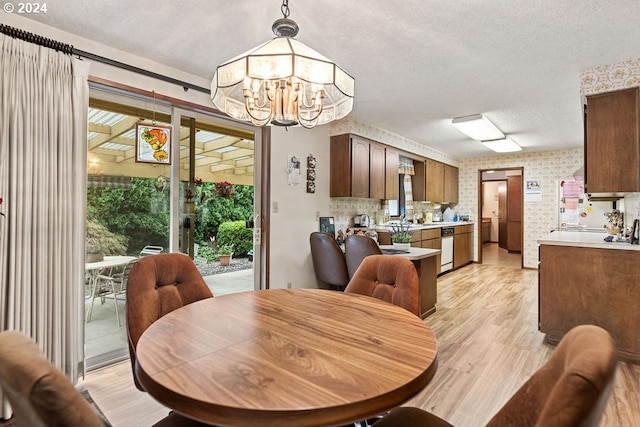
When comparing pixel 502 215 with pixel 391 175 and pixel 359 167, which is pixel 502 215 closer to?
pixel 391 175

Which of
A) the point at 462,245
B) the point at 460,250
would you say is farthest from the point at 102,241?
the point at 462,245

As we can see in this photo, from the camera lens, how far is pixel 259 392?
0.80 metres

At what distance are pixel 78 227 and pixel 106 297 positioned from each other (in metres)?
0.75

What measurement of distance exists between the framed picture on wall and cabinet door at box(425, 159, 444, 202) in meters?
2.58

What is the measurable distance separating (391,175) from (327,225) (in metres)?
1.45

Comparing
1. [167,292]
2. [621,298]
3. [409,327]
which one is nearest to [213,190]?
[167,292]

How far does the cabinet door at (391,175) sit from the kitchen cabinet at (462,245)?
188 cm

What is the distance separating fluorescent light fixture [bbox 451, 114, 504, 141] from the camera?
13.0ft

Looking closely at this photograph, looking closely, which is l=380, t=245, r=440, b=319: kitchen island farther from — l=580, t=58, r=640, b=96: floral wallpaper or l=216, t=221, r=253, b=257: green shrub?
l=580, t=58, r=640, b=96: floral wallpaper

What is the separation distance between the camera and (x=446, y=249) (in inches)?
226

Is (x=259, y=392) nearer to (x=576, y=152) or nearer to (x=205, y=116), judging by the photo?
(x=205, y=116)

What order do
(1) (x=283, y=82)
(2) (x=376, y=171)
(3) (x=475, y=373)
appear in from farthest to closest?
(2) (x=376, y=171) → (3) (x=475, y=373) → (1) (x=283, y=82)

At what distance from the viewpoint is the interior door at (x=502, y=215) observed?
31.6 ft

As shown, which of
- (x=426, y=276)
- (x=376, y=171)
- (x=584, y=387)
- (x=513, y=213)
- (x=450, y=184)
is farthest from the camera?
(x=513, y=213)
